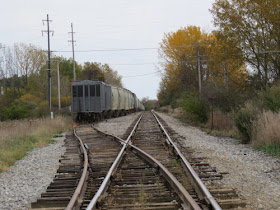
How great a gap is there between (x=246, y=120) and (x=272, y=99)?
1.35 m

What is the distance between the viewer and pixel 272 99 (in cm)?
1321

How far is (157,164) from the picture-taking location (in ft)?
23.1

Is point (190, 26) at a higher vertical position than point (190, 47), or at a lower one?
higher

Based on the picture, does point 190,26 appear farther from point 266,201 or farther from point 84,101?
point 266,201

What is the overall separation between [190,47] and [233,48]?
15.1 m

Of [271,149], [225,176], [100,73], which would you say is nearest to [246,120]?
[271,149]

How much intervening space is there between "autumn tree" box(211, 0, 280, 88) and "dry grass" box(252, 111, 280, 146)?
11545 mm

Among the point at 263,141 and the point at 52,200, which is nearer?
the point at 52,200

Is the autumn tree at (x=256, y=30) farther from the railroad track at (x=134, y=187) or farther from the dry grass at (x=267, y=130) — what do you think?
the railroad track at (x=134, y=187)

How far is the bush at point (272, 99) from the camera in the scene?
42.6 feet

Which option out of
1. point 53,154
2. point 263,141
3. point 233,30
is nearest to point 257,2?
point 233,30

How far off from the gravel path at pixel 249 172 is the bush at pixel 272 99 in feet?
9.82

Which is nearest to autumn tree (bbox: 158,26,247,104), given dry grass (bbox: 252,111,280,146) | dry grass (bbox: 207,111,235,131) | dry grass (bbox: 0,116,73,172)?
dry grass (bbox: 207,111,235,131)

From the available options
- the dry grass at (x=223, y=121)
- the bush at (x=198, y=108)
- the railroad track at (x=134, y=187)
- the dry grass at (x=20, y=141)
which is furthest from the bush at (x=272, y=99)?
the dry grass at (x=20, y=141)
